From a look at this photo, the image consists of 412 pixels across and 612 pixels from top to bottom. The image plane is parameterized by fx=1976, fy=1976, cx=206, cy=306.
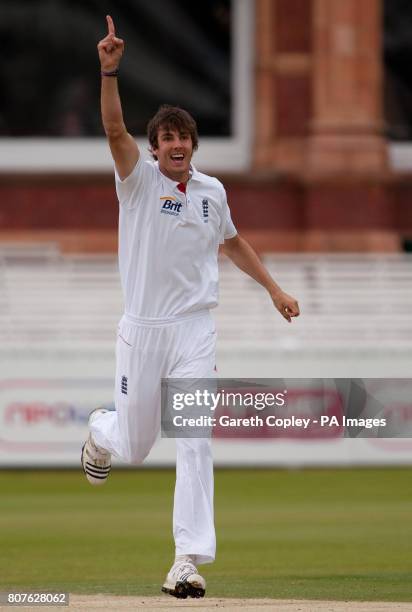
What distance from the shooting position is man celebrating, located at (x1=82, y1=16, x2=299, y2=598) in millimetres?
7910

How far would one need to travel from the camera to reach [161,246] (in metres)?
7.93

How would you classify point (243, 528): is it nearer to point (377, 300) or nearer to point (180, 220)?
point (180, 220)

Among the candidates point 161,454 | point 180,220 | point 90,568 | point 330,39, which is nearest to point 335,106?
point 330,39

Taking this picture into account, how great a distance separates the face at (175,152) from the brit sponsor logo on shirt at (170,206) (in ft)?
0.33

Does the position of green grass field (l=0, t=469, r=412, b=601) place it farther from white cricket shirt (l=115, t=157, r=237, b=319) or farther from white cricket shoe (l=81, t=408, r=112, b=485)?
white cricket shirt (l=115, t=157, r=237, b=319)

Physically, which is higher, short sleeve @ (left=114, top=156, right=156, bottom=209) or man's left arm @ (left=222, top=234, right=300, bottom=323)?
short sleeve @ (left=114, top=156, right=156, bottom=209)

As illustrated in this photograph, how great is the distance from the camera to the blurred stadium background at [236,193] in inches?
666

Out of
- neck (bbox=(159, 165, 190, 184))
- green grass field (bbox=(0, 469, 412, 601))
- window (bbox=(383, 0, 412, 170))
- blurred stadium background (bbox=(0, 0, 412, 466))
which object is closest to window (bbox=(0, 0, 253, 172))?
blurred stadium background (bbox=(0, 0, 412, 466))

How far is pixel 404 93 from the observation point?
2388cm

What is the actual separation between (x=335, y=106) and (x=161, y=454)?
6931 millimetres

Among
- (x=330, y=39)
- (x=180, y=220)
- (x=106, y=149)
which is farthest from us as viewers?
(x=106, y=149)

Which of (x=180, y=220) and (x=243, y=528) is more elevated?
(x=180, y=220)

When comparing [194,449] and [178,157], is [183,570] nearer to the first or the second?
[194,449]

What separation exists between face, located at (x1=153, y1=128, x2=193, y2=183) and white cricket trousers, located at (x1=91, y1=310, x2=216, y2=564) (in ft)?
1.90
